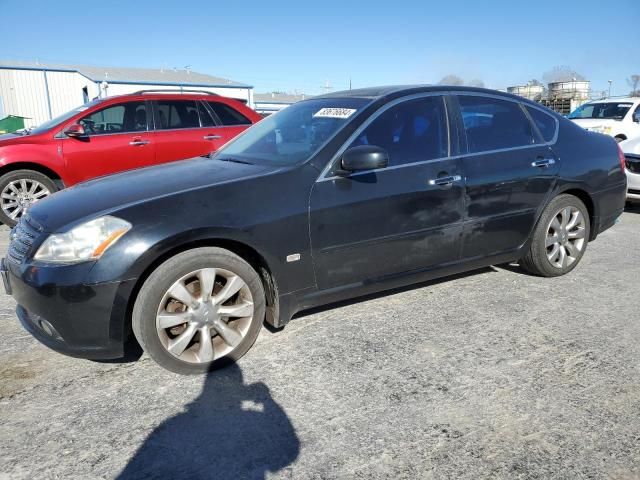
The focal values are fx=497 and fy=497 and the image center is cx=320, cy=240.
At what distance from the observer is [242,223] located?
2820 millimetres

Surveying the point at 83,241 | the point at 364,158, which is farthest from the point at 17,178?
the point at 364,158

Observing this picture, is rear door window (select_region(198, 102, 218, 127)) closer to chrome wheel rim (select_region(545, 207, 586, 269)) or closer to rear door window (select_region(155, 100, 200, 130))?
rear door window (select_region(155, 100, 200, 130))

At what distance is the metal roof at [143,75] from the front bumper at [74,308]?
123 ft

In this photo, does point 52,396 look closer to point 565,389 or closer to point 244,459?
point 244,459

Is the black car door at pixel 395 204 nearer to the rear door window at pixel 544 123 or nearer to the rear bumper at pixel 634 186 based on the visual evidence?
the rear door window at pixel 544 123

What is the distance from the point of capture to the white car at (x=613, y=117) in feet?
38.1

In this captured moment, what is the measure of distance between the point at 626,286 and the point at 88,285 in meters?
4.13

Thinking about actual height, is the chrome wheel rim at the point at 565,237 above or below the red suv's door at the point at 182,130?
below

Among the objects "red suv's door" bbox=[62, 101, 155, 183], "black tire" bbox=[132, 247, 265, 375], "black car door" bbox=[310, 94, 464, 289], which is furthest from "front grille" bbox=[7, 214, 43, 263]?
"red suv's door" bbox=[62, 101, 155, 183]

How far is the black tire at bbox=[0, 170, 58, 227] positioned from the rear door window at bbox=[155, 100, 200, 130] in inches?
62.8

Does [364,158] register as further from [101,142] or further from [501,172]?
[101,142]

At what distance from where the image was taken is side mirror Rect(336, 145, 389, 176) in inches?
120

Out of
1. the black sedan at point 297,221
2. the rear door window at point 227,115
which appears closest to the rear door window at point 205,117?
the rear door window at point 227,115

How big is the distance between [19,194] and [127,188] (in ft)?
14.6
